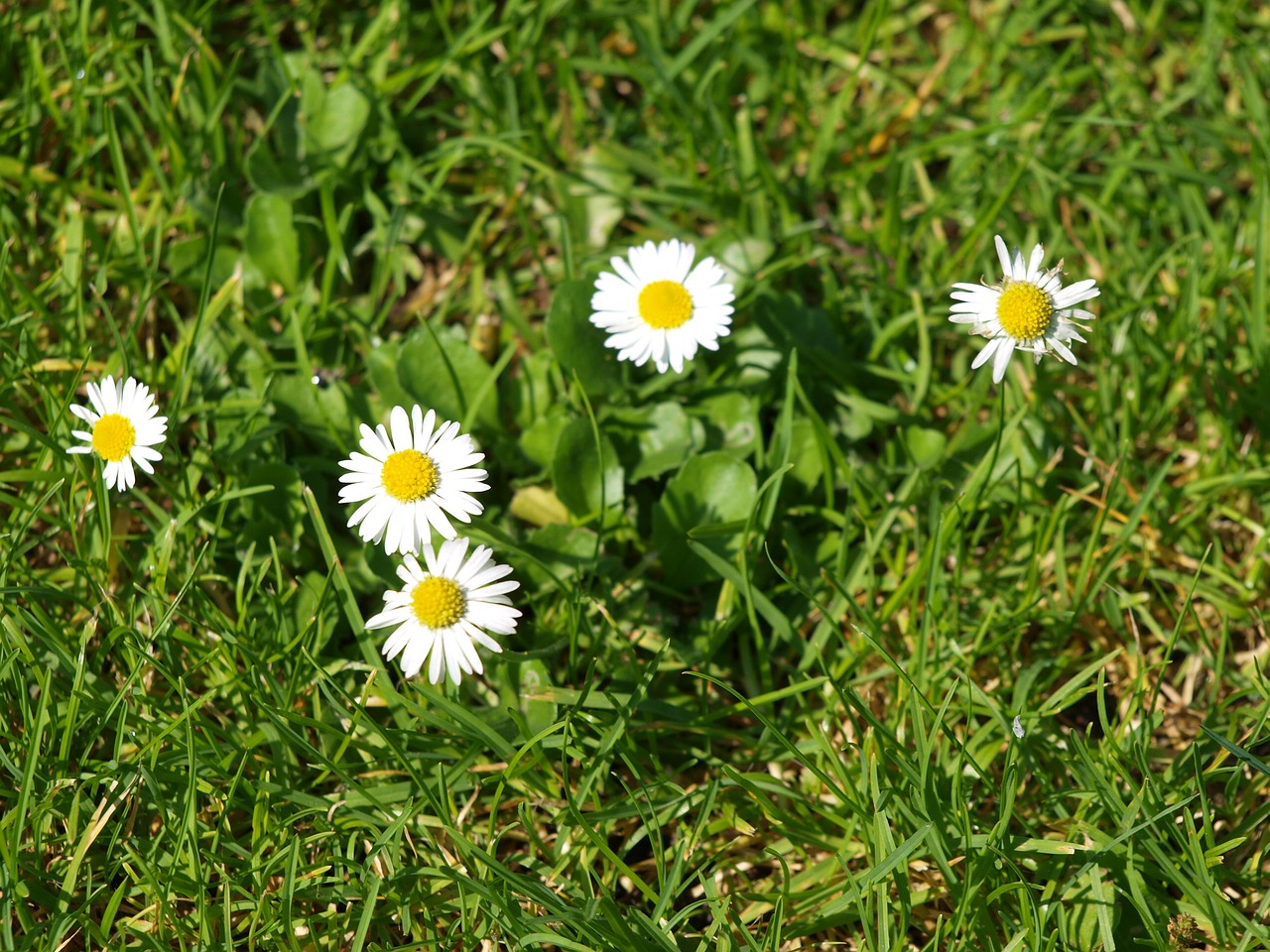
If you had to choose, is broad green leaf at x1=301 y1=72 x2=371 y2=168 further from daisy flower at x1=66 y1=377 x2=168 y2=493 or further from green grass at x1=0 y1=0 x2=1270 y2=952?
daisy flower at x1=66 y1=377 x2=168 y2=493

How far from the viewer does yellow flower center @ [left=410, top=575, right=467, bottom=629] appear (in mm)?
2283

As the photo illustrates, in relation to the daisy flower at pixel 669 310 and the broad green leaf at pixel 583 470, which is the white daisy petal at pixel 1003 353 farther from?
the broad green leaf at pixel 583 470

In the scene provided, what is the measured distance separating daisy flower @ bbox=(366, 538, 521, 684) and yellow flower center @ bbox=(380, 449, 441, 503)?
0.46 ft

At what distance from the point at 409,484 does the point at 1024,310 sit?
1.44 meters

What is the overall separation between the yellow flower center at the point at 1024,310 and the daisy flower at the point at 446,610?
127cm

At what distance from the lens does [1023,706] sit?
2.58m

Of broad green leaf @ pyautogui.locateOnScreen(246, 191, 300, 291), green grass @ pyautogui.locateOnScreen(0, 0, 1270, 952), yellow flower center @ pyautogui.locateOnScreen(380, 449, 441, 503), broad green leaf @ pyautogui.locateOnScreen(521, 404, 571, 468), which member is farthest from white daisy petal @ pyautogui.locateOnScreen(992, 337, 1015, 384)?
broad green leaf @ pyautogui.locateOnScreen(246, 191, 300, 291)

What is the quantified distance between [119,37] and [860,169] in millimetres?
2404

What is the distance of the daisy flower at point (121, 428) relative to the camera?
252 centimetres

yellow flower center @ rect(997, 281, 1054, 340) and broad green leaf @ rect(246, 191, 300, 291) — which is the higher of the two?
broad green leaf @ rect(246, 191, 300, 291)

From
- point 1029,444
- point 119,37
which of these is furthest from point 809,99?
point 119,37

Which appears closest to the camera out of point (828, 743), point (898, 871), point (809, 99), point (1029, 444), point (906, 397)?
point (898, 871)

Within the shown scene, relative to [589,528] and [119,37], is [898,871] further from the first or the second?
[119,37]

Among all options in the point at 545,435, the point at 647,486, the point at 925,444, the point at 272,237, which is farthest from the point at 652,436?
the point at 272,237
